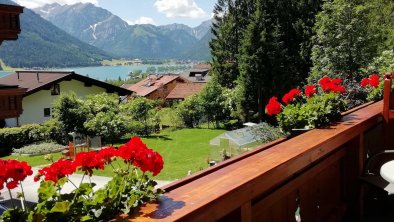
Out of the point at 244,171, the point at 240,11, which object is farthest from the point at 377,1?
the point at 244,171

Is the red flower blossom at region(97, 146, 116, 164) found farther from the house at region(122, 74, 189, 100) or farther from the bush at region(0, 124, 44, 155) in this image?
the house at region(122, 74, 189, 100)

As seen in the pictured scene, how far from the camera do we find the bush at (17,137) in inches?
934

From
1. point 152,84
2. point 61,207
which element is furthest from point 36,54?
point 61,207

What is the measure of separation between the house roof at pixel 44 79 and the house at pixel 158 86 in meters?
19.4

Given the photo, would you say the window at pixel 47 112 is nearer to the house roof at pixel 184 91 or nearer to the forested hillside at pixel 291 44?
the forested hillside at pixel 291 44

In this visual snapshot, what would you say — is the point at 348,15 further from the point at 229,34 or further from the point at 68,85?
the point at 68,85

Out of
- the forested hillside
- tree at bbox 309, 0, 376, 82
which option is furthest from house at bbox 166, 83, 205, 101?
tree at bbox 309, 0, 376, 82

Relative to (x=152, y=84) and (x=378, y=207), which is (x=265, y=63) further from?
(x=152, y=84)

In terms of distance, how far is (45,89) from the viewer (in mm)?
31047

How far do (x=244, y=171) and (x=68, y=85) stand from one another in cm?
3265

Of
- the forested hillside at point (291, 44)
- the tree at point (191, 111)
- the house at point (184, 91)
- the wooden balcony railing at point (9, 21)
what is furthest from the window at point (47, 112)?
the wooden balcony railing at point (9, 21)

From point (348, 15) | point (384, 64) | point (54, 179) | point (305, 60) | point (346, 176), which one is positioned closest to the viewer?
point (54, 179)

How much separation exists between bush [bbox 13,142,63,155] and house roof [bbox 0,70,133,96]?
25.3ft

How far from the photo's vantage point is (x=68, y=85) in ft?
108
